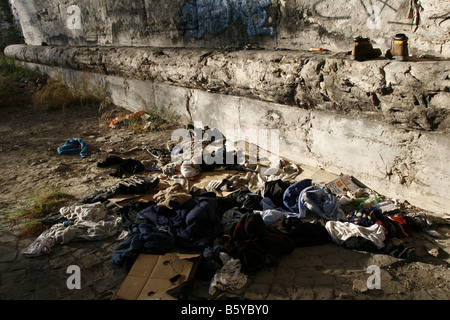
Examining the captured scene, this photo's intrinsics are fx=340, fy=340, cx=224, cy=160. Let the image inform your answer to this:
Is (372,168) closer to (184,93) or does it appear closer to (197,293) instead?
(197,293)

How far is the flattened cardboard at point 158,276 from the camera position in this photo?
7.55 feet

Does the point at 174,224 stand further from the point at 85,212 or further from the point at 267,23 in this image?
the point at 267,23

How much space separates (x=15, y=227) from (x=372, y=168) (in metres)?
3.46

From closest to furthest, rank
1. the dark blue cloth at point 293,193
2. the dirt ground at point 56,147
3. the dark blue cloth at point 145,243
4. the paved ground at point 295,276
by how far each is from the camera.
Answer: the paved ground at point 295,276 → the dark blue cloth at point 145,243 → the dark blue cloth at point 293,193 → the dirt ground at point 56,147

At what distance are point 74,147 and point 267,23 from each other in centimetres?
335

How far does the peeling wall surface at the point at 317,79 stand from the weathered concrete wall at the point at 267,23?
11 mm

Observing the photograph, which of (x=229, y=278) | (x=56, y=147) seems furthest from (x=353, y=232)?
(x=56, y=147)

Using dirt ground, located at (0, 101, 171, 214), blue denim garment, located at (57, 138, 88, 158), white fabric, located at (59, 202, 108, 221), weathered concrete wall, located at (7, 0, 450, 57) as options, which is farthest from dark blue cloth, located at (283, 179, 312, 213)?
blue denim garment, located at (57, 138, 88, 158)

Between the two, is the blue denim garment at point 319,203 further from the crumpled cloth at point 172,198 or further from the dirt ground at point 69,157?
the crumpled cloth at point 172,198

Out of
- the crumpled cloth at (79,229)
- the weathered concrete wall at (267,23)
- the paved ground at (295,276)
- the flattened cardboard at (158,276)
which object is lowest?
the paved ground at (295,276)

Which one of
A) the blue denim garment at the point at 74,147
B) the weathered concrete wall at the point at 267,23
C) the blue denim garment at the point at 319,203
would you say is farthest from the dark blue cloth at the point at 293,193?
the blue denim garment at the point at 74,147

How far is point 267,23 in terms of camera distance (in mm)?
4098

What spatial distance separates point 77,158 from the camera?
→ 4.89m

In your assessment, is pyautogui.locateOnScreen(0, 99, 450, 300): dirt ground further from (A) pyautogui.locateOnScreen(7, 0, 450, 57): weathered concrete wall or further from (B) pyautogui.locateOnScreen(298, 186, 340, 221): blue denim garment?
(A) pyautogui.locateOnScreen(7, 0, 450, 57): weathered concrete wall
